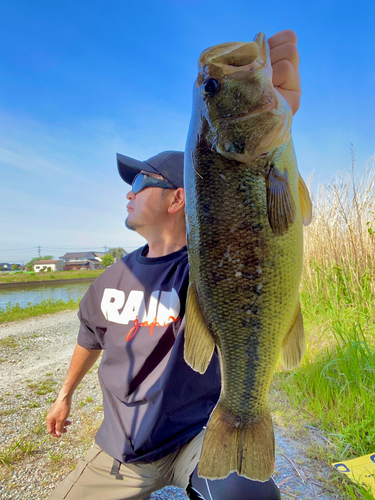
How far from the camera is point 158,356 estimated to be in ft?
6.77

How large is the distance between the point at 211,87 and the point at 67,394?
2.40 m

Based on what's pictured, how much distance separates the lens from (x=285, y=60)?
1410 mm

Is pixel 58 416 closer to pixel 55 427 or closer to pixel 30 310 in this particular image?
pixel 55 427

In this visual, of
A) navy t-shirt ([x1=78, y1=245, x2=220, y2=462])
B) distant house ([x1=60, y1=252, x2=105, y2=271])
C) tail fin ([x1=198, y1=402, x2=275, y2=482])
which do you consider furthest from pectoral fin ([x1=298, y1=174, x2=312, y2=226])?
distant house ([x1=60, y1=252, x2=105, y2=271])

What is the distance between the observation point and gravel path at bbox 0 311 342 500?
245 centimetres

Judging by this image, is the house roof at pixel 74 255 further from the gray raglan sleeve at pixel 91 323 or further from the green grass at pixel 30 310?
the gray raglan sleeve at pixel 91 323

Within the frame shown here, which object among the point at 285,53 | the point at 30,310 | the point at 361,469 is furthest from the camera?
the point at 30,310

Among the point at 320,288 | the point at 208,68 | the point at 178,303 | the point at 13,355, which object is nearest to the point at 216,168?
the point at 208,68

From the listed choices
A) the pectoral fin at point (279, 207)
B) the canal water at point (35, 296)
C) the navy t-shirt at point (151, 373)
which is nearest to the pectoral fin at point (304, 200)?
the pectoral fin at point (279, 207)

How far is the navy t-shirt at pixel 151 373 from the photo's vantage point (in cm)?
195

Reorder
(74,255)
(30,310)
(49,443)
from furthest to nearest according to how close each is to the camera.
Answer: (74,255) → (30,310) → (49,443)

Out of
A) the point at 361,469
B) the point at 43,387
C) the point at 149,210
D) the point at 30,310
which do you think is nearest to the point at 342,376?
the point at 361,469

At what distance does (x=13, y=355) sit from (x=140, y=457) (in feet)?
17.0

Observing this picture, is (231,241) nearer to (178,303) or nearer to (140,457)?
(178,303)
